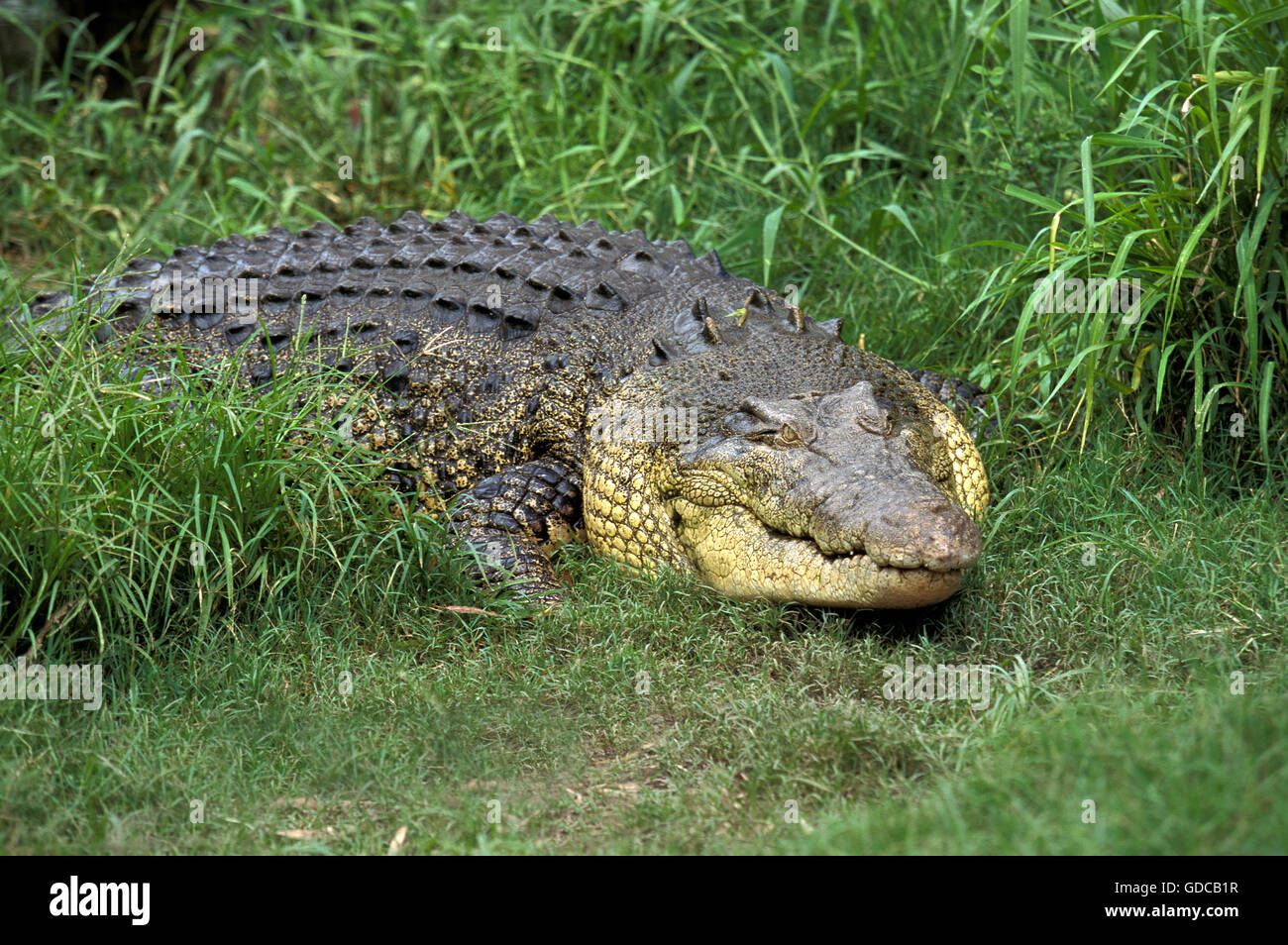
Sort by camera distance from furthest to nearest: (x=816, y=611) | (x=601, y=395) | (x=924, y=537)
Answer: (x=601, y=395) → (x=816, y=611) → (x=924, y=537)

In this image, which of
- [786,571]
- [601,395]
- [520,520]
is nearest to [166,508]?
[520,520]

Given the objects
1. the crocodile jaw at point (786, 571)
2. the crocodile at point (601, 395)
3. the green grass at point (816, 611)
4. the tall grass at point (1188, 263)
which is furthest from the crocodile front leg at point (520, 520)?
the tall grass at point (1188, 263)

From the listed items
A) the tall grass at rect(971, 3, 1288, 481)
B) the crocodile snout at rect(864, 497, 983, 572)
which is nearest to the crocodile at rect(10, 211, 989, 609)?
the crocodile snout at rect(864, 497, 983, 572)

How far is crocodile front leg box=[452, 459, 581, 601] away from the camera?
4250 mm

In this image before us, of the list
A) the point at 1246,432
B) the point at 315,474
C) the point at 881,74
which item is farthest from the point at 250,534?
the point at 881,74

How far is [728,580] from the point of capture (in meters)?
4.05

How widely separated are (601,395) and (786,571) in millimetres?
1164

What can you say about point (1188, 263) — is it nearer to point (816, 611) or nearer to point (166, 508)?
point (816, 611)

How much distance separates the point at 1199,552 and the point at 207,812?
3073 millimetres

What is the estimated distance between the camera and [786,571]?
384 centimetres

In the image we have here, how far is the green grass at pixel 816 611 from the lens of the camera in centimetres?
304

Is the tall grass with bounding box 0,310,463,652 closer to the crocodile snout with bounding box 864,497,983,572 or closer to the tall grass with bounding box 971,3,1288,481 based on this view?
the crocodile snout with bounding box 864,497,983,572

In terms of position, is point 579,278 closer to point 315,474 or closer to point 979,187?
point 315,474

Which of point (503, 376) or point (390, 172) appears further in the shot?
point (390, 172)
